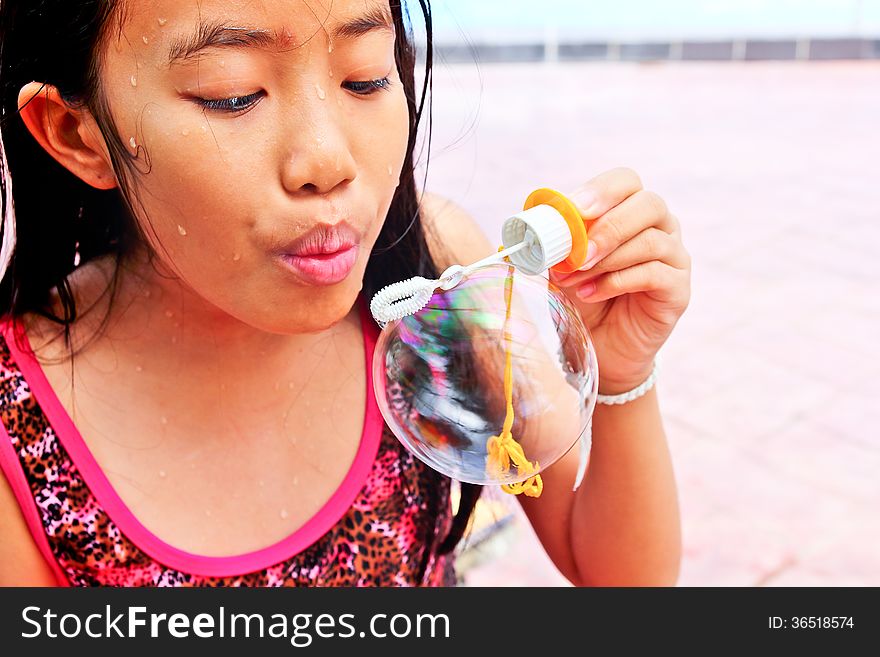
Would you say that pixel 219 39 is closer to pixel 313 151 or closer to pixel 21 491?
pixel 313 151

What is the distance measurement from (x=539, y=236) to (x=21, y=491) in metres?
0.58

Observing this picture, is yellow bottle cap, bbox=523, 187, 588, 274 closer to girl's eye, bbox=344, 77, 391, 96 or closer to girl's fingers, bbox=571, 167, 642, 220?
girl's fingers, bbox=571, 167, 642, 220

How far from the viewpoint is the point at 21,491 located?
3.30 ft

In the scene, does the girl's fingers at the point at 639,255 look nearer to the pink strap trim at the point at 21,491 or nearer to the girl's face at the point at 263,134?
the girl's face at the point at 263,134

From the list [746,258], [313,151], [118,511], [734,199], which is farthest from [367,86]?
[734,199]

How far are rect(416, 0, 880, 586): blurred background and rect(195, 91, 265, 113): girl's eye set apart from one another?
9.0 inches

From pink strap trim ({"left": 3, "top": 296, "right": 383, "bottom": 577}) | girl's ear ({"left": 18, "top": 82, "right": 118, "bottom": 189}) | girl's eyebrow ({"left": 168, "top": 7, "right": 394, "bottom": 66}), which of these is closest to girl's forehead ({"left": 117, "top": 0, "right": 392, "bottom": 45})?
girl's eyebrow ({"left": 168, "top": 7, "right": 394, "bottom": 66})

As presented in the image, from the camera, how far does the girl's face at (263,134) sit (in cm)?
75

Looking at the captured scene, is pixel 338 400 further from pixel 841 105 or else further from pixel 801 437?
pixel 841 105

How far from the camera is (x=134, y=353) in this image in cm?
107

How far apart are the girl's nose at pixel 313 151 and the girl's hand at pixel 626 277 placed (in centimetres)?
19

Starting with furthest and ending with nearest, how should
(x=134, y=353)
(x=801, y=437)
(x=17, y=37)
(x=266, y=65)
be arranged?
(x=801, y=437)
(x=134, y=353)
(x=17, y=37)
(x=266, y=65)
